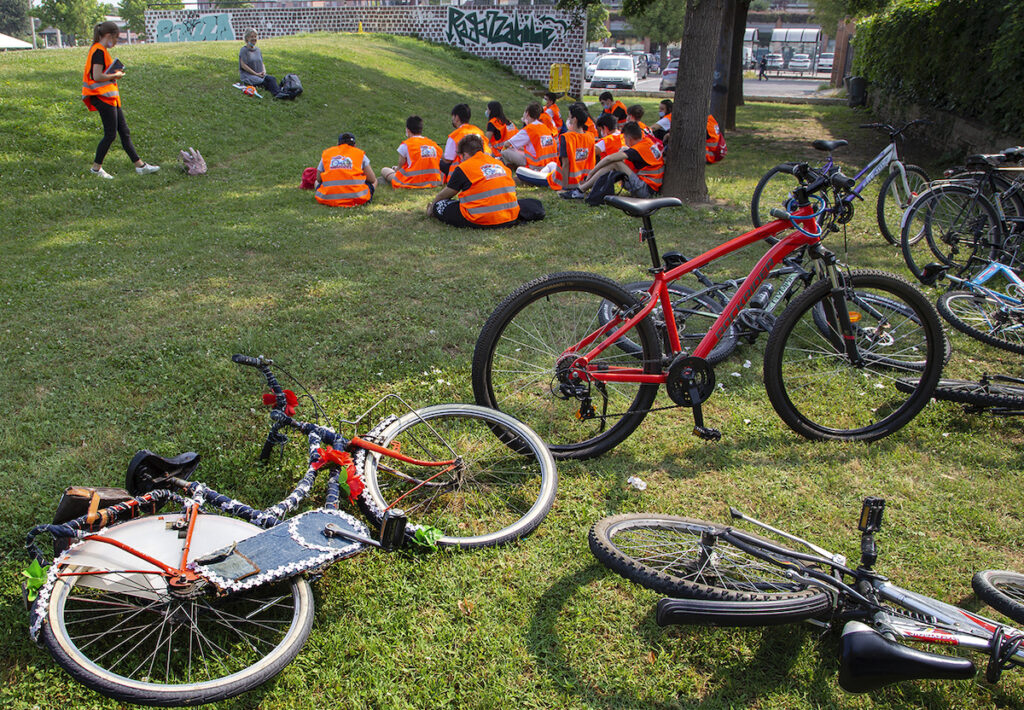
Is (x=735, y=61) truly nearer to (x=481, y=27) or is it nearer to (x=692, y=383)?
(x=481, y=27)

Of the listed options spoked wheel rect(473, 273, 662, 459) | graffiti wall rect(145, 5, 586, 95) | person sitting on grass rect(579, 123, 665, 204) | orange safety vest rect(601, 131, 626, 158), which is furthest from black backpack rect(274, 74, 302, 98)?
spoked wheel rect(473, 273, 662, 459)

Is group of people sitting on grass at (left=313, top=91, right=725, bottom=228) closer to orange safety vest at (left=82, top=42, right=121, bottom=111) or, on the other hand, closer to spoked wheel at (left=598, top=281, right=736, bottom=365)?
spoked wheel at (left=598, top=281, right=736, bottom=365)

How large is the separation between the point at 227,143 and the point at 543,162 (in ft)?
19.0

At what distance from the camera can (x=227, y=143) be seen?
1244cm

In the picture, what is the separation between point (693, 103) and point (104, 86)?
8349 mm

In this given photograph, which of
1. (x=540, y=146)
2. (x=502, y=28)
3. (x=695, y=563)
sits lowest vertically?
(x=695, y=563)

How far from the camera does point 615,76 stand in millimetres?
35938

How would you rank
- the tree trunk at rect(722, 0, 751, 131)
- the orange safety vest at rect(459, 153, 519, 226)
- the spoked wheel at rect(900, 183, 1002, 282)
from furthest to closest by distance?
the tree trunk at rect(722, 0, 751, 131) < the orange safety vest at rect(459, 153, 519, 226) < the spoked wheel at rect(900, 183, 1002, 282)

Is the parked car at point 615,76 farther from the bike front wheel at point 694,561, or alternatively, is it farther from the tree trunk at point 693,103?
the bike front wheel at point 694,561

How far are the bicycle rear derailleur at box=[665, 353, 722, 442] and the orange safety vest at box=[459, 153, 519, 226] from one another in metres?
5.13

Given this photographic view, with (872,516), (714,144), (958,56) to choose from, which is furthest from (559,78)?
(872,516)

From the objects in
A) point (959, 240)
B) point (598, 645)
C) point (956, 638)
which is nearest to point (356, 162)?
point (959, 240)

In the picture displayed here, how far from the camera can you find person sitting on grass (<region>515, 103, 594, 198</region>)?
10930 mm

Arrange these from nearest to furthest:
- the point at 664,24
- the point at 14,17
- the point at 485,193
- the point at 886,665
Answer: the point at 886,665
the point at 485,193
the point at 664,24
the point at 14,17
